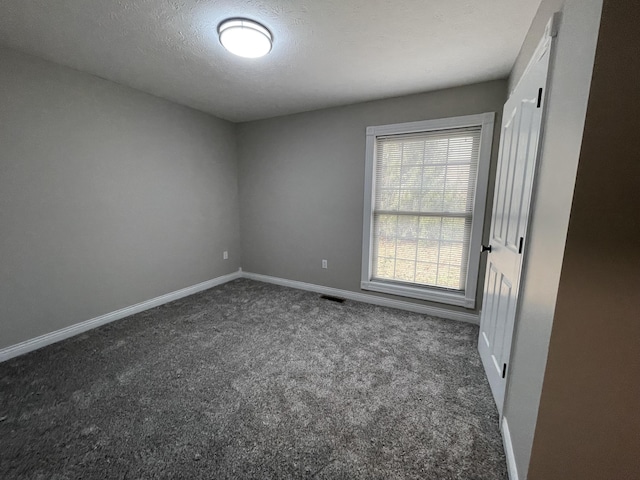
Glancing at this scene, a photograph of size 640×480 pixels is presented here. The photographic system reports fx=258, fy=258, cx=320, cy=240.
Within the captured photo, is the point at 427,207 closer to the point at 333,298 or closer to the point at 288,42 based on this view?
the point at 333,298

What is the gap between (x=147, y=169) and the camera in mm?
2838

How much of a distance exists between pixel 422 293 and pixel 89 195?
3480 millimetres

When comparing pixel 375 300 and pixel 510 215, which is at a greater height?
pixel 510 215

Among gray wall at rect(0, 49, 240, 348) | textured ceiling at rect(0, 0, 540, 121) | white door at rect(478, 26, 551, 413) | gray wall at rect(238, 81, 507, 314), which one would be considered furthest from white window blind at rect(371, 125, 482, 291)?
gray wall at rect(0, 49, 240, 348)

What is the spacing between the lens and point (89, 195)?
241 cm

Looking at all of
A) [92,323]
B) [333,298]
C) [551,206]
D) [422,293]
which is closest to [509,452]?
[551,206]

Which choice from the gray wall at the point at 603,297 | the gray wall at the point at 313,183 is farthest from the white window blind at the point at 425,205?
the gray wall at the point at 603,297

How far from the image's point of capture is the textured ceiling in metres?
1.50

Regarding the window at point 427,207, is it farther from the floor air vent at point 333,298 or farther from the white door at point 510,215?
the white door at point 510,215

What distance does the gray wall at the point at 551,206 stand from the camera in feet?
2.68

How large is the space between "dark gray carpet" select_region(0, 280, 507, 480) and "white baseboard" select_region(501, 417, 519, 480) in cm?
4

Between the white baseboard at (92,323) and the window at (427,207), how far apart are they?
227cm

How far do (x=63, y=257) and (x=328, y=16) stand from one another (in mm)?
2858

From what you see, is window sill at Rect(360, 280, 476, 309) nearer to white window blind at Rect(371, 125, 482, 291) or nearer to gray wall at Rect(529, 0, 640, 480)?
white window blind at Rect(371, 125, 482, 291)
